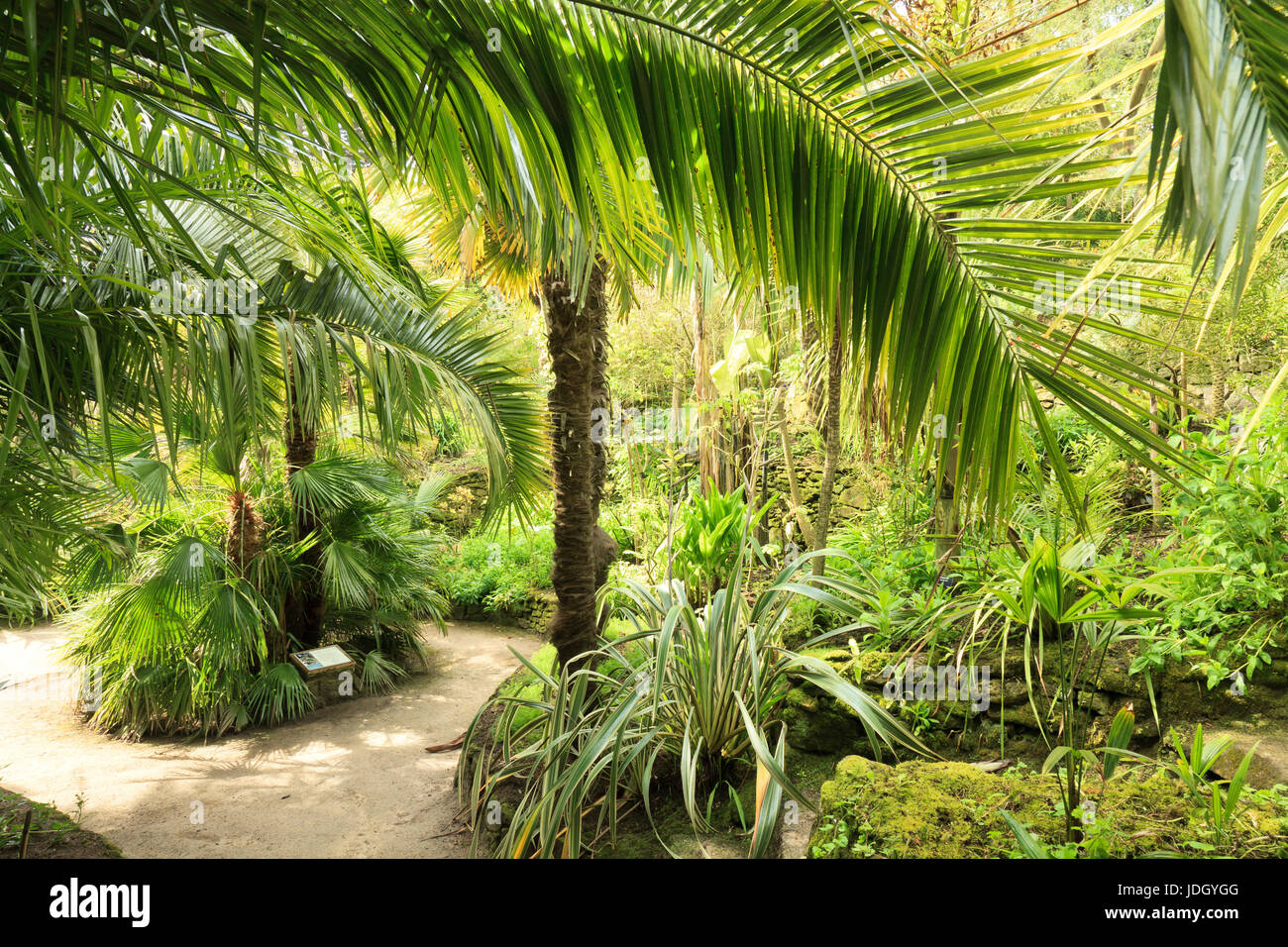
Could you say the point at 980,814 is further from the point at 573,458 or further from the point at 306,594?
the point at 306,594

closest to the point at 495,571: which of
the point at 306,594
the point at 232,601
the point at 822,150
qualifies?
the point at 306,594

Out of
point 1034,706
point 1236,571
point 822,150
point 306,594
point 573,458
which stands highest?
point 822,150

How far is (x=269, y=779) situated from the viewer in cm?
419

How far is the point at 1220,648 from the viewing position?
2.30 metres

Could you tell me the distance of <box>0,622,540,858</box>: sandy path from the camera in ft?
11.3

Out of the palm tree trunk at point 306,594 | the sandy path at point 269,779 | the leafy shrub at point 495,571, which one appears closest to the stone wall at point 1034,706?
the sandy path at point 269,779

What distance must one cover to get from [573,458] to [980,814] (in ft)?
7.13

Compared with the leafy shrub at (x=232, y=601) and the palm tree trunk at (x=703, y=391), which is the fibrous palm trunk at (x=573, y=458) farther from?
the leafy shrub at (x=232, y=601)

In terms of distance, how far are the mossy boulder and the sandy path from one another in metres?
2.02

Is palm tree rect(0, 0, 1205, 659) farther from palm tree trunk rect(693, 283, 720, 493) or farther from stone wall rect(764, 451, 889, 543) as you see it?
palm tree trunk rect(693, 283, 720, 493)

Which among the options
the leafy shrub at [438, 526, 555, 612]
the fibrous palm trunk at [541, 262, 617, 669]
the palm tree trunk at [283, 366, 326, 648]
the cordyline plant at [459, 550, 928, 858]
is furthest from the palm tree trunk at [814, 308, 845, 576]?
the leafy shrub at [438, 526, 555, 612]
